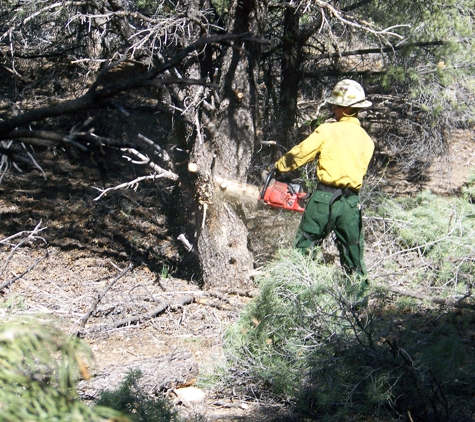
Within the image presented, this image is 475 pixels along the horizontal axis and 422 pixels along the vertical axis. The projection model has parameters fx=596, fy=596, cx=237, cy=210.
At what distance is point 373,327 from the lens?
4457mm

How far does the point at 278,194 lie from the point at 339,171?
2.13 feet

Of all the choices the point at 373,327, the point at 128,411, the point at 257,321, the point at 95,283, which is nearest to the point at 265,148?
the point at 95,283

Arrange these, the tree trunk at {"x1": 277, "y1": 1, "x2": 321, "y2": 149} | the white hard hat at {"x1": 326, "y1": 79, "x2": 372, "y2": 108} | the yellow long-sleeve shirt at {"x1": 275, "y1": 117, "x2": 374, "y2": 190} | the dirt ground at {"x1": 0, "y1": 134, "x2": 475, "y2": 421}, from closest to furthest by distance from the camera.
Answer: the dirt ground at {"x1": 0, "y1": 134, "x2": 475, "y2": 421}
the yellow long-sleeve shirt at {"x1": 275, "y1": 117, "x2": 374, "y2": 190}
the white hard hat at {"x1": 326, "y1": 79, "x2": 372, "y2": 108}
the tree trunk at {"x1": 277, "y1": 1, "x2": 321, "y2": 149}

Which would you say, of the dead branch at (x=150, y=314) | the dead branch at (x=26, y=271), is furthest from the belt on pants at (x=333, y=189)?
the dead branch at (x=26, y=271)

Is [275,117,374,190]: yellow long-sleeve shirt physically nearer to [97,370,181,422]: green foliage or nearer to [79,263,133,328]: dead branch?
[79,263,133,328]: dead branch

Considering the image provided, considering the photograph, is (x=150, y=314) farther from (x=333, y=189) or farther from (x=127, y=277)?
(x=333, y=189)

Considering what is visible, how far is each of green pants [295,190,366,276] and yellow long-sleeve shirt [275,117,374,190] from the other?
173 mm

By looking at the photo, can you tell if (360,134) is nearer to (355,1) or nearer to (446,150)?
(355,1)

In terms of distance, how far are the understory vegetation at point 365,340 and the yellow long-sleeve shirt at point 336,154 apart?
0.94 meters

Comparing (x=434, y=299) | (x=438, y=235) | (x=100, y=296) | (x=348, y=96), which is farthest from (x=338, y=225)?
(x=100, y=296)

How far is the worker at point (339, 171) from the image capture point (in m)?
5.66

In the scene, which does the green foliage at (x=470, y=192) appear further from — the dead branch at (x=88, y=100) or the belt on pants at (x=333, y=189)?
the dead branch at (x=88, y=100)

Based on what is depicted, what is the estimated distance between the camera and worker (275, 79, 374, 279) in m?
5.66

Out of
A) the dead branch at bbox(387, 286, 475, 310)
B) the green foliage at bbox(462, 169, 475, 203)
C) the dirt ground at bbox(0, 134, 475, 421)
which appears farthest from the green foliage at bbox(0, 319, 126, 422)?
the green foliage at bbox(462, 169, 475, 203)
